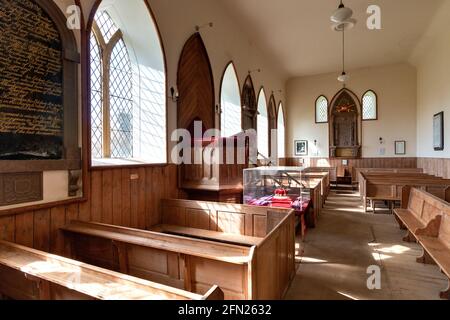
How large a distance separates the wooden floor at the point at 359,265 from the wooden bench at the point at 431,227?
224mm

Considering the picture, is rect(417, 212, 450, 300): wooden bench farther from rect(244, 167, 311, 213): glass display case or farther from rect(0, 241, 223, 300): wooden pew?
rect(0, 241, 223, 300): wooden pew

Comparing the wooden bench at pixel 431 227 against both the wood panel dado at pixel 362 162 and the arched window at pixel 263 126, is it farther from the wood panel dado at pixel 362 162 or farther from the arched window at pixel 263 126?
the wood panel dado at pixel 362 162

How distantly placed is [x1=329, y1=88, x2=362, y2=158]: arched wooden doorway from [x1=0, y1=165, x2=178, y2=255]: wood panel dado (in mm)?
9473

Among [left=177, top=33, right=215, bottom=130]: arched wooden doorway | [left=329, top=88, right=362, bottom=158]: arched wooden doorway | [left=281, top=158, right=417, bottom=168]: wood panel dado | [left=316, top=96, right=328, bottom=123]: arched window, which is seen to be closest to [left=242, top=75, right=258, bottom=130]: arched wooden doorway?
[left=177, top=33, right=215, bottom=130]: arched wooden doorway

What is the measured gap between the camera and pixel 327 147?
11.8 meters

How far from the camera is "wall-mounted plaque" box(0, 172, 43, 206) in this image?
80.6 inches

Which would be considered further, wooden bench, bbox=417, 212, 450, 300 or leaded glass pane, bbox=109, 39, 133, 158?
leaded glass pane, bbox=109, 39, 133, 158

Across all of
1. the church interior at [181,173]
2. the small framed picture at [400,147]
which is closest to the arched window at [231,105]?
the church interior at [181,173]

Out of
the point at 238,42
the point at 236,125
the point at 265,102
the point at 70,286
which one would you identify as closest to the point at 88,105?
the point at 70,286

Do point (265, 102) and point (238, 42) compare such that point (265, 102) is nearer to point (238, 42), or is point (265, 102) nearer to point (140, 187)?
point (238, 42)

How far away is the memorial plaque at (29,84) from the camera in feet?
6.79

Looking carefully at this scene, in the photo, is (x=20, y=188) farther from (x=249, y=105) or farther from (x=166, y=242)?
(x=249, y=105)

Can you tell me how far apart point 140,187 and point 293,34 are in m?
6.30

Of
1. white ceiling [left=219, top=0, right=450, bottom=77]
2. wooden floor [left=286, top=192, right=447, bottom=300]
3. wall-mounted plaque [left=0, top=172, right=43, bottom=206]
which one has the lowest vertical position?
wooden floor [left=286, top=192, right=447, bottom=300]
